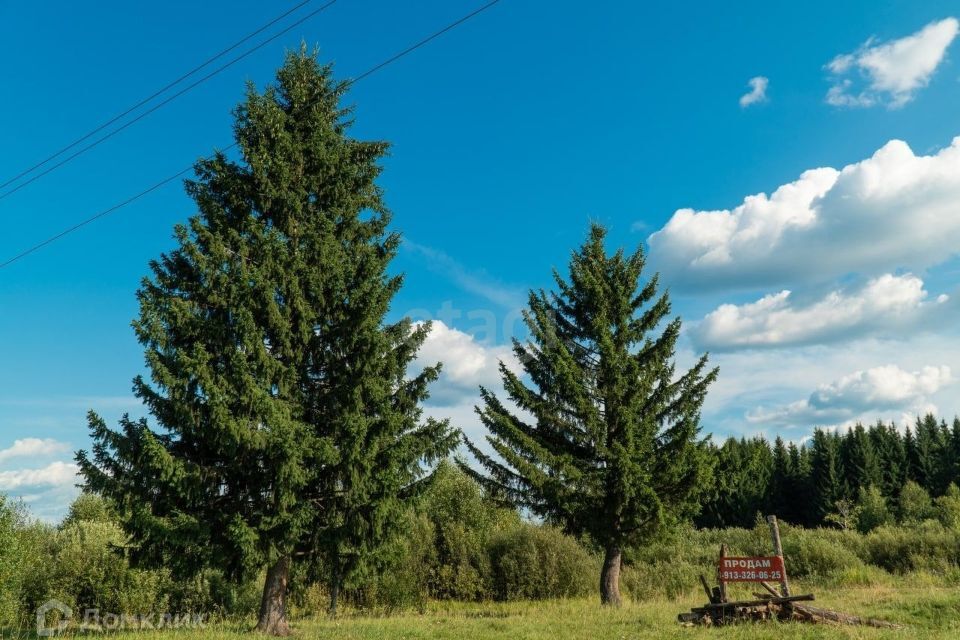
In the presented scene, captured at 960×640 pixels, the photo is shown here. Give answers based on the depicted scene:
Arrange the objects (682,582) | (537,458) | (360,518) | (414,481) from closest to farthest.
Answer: (360,518)
(414,481)
(537,458)
(682,582)

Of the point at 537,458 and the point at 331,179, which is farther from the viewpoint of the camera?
the point at 537,458

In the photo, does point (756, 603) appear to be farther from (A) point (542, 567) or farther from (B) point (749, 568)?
(A) point (542, 567)

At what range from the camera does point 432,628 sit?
15.0 m

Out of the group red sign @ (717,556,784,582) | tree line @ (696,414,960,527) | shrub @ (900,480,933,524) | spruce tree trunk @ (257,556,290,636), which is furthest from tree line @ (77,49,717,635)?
tree line @ (696,414,960,527)

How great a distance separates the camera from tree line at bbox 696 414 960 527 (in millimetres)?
68250

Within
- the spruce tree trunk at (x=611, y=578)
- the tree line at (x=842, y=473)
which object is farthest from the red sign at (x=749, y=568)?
the tree line at (x=842, y=473)

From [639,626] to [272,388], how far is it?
33.5ft

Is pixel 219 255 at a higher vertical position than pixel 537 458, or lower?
higher

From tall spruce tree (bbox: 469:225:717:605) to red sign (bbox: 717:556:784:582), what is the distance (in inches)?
110

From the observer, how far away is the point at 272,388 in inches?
566

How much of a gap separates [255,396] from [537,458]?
8984 mm

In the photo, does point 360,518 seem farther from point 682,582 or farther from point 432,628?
point 682,582

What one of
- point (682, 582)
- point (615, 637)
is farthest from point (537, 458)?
point (682, 582)

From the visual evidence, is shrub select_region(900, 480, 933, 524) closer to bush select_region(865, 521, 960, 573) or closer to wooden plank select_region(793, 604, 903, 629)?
bush select_region(865, 521, 960, 573)
